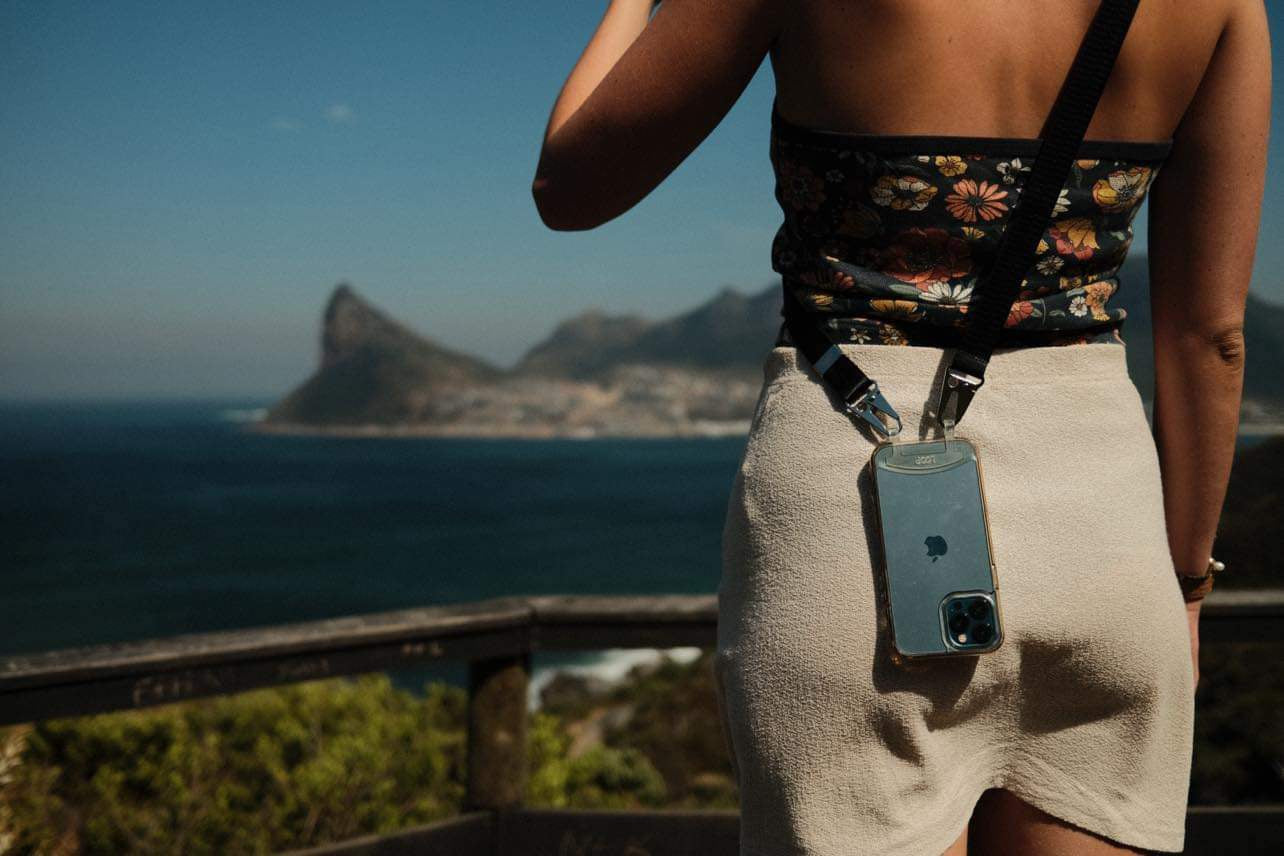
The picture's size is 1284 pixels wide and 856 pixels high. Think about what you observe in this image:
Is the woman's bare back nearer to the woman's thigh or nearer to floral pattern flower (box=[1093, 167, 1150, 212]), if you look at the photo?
floral pattern flower (box=[1093, 167, 1150, 212])

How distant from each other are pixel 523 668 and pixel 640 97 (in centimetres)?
191

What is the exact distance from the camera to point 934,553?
0.72 metres

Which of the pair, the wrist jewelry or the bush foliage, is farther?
the bush foliage

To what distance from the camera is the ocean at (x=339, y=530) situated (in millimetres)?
56188

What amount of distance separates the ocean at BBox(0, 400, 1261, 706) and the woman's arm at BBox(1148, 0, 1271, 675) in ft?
92.7

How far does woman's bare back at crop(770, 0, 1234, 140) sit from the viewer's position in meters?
0.70

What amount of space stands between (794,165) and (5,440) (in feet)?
510

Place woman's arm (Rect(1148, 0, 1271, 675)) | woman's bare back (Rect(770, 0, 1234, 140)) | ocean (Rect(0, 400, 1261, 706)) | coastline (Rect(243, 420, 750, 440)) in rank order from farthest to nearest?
coastline (Rect(243, 420, 750, 440))
ocean (Rect(0, 400, 1261, 706))
woman's arm (Rect(1148, 0, 1271, 675))
woman's bare back (Rect(770, 0, 1234, 140))

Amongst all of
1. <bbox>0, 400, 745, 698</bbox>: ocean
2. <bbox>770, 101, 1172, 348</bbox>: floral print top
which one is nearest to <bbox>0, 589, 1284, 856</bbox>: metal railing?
<bbox>770, 101, 1172, 348</bbox>: floral print top

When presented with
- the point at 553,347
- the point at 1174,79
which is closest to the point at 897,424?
the point at 1174,79

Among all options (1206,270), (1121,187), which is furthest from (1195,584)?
(1121,187)

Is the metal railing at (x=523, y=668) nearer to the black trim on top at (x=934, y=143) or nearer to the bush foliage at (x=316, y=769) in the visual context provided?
the bush foliage at (x=316, y=769)

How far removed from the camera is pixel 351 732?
212 inches

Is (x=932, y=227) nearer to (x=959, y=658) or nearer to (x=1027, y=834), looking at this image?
(x=959, y=658)
